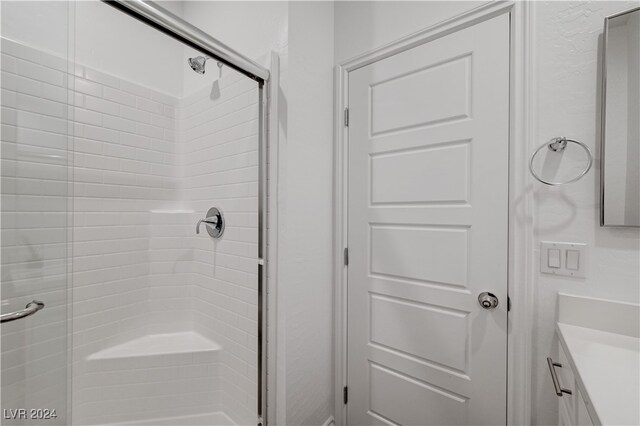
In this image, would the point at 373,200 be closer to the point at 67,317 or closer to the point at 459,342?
the point at 459,342

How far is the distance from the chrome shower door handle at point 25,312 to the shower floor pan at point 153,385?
874mm

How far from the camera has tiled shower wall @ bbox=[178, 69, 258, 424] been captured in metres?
1.51

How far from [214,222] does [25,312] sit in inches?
35.4

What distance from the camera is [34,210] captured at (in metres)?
0.91

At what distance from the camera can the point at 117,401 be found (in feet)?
5.18

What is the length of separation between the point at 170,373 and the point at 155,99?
164 centimetres

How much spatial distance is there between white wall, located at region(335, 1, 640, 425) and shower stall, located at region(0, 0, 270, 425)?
1088mm

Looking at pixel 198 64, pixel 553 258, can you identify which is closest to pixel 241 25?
pixel 198 64

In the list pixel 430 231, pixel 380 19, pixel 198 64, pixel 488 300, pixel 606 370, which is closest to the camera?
pixel 606 370

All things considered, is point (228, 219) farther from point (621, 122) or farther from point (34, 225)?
point (621, 122)

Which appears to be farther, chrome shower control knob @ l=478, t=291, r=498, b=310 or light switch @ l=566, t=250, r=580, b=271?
chrome shower control knob @ l=478, t=291, r=498, b=310

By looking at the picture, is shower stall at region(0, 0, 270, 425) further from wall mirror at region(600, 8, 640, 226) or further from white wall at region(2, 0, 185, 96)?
wall mirror at region(600, 8, 640, 226)

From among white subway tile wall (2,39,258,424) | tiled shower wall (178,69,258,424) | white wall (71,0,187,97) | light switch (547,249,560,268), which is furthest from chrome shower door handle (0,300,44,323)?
light switch (547,249,560,268)

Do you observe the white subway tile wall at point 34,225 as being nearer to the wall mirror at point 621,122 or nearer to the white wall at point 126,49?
the white wall at point 126,49
